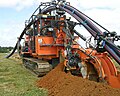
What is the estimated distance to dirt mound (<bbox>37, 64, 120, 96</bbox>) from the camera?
8281 millimetres

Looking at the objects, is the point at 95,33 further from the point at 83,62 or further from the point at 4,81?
the point at 4,81

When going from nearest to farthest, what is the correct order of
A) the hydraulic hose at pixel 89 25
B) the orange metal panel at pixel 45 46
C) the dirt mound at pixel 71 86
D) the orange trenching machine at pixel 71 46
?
the dirt mound at pixel 71 86, the hydraulic hose at pixel 89 25, the orange trenching machine at pixel 71 46, the orange metal panel at pixel 45 46

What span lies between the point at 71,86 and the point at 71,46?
3208 millimetres

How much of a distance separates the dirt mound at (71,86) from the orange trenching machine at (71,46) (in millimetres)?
778

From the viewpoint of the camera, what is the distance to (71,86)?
9.60 m

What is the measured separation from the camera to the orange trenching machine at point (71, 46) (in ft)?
32.4

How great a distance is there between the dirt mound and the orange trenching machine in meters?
0.78

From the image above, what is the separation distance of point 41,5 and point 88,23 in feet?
18.8

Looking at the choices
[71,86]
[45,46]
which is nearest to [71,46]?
[45,46]

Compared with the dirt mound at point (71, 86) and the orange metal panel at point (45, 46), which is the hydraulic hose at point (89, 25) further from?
the orange metal panel at point (45, 46)

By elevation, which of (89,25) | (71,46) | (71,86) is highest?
(89,25)

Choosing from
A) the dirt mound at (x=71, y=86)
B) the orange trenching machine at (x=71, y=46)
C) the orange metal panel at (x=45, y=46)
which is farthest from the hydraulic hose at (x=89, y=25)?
the orange metal panel at (x=45, y=46)

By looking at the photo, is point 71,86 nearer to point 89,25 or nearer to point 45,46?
point 89,25

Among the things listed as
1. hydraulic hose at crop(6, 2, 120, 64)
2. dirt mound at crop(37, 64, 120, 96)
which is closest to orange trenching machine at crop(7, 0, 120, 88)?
hydraulic hose at crop(6, 2, 120, 64)
